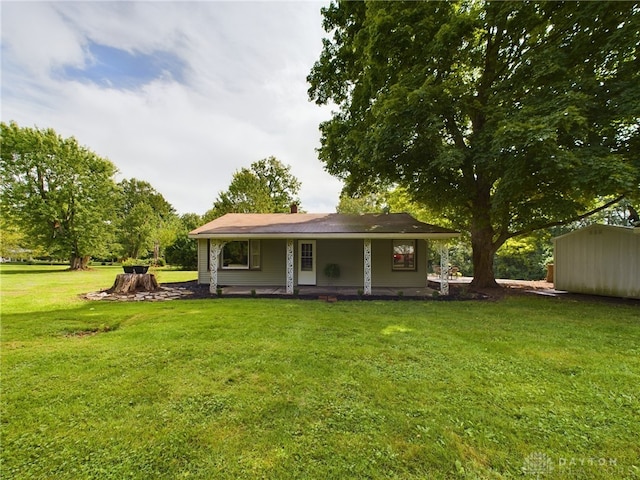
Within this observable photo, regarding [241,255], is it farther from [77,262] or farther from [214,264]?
[77,262]

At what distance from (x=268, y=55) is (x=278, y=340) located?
8.97 m

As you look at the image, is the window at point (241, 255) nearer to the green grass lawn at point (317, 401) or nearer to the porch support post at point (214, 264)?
the porch support post at point (214, 264)

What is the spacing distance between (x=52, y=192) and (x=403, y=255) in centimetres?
2482

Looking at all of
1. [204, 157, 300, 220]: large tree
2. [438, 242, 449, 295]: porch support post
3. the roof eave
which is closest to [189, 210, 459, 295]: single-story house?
the roof eave

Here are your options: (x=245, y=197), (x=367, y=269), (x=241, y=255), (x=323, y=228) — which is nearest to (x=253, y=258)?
(x=241, y=255)

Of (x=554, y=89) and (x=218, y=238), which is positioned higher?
(x=554, y=89)

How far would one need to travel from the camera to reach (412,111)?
28.0ft

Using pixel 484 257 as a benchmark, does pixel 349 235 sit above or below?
above

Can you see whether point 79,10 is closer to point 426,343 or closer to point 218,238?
point 218,238

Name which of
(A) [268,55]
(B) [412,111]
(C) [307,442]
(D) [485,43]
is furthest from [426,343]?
(D) [485,43]

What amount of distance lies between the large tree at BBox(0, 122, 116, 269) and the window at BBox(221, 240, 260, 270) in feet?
53.0

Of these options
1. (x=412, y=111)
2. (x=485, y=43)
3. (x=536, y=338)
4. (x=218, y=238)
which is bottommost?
(x=536, y=338)

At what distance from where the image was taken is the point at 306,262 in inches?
462

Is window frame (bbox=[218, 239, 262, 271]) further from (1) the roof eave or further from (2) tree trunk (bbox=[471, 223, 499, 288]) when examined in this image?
(2) tree trunk (bbox=[471, 223, 499, 288])
